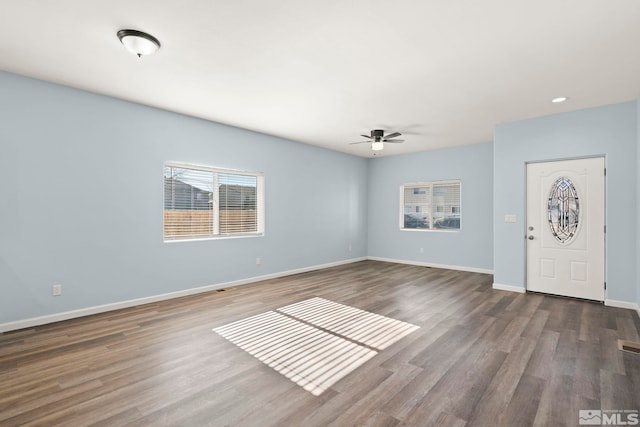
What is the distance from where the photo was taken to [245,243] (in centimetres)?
553

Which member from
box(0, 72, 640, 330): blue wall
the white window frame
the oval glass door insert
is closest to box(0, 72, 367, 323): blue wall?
box(0, 72, 640, 330): blue wall

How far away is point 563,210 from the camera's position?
4637 millimetres

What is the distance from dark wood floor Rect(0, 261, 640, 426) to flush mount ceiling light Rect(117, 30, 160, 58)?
8.92 ft

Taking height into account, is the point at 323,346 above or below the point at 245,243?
below

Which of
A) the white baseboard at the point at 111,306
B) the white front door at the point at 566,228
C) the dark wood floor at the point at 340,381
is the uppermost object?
the white front door at the point at 566,228

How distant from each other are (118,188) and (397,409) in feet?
13.6

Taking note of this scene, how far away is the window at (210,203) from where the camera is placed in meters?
4.71

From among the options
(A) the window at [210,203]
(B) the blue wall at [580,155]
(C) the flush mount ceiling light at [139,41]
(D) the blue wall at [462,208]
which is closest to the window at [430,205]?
(D) the blue wall at [462,208]

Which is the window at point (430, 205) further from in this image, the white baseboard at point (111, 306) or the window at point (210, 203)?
the window at point (210, 203)

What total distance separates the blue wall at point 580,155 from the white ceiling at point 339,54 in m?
0.32

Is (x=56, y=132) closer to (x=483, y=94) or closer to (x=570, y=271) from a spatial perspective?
Answer: (x=483, y=94)

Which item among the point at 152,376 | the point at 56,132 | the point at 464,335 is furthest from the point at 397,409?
the point at 56,132

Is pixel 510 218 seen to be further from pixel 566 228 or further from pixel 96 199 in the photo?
pixel 96 199

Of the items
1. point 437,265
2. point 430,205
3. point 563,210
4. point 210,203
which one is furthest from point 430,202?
point 210,203
